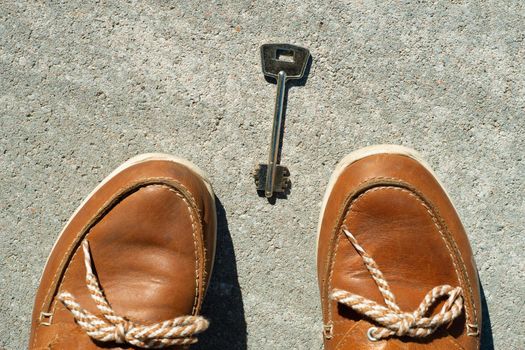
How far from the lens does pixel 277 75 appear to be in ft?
Result: 4.12

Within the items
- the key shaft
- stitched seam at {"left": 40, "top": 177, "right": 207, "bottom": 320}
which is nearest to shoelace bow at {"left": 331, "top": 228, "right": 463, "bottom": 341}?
the key shaft

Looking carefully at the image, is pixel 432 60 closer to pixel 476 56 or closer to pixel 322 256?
pixel 476 56

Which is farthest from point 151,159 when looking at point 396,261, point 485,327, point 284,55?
point 485,327

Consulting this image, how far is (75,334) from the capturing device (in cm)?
112

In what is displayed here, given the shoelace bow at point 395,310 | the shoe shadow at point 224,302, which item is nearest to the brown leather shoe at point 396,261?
the shoelace bow at point 395,310

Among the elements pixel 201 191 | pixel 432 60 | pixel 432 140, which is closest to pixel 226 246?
pixel 201 191

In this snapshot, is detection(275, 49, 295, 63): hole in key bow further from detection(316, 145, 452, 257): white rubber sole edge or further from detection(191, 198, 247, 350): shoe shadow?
detection(191, 198, 247, 350): shoe shadow

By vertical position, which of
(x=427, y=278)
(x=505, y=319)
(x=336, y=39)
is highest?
(x=336, y=39)

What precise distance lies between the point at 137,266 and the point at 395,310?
2.03 feet

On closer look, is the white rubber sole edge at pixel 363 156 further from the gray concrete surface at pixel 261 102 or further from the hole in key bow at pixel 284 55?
the hole in key bow at pixel 284 55

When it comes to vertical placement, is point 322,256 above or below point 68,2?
below

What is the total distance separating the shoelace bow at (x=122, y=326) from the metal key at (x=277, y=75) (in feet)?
1.31

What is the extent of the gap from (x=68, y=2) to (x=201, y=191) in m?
0.65

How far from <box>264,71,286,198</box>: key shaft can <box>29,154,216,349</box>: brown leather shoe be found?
19 cm
